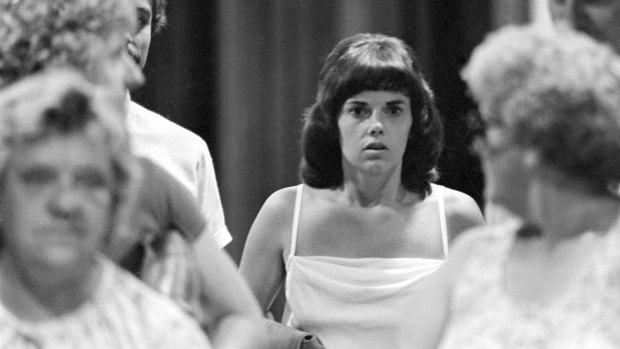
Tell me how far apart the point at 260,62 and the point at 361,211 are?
3.34 feet

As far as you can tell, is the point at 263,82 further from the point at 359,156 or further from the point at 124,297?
the point at 124,297

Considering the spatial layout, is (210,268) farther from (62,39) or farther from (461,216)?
(461,216)

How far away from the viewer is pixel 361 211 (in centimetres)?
319

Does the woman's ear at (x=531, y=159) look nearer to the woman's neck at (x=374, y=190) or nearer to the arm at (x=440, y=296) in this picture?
the arm at (x=440, y=296)

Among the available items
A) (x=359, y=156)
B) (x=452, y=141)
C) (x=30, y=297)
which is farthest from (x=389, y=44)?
(x=30, y=297)

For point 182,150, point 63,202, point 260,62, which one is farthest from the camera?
point 260,62

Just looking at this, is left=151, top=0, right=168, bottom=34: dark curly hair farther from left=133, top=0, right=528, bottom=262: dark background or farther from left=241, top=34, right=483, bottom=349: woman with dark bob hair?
left=133, top=0, right=528, bottom=262: dark background

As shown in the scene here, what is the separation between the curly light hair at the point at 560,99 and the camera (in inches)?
66.3

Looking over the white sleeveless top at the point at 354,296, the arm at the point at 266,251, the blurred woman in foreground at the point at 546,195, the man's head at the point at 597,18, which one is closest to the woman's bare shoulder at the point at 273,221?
the arm at the point at 266,251

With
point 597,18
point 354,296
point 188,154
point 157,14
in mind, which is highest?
point 597,18

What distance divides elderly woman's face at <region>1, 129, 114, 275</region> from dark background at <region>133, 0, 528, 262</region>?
8.07 ft

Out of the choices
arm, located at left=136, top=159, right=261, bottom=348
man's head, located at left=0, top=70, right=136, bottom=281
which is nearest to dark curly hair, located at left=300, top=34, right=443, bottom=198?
arm, located at left=136, top=159, right=261, bottom=348

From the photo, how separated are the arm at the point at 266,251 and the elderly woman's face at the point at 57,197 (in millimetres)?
1591

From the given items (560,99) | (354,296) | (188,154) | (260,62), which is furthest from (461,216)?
(560,99)
